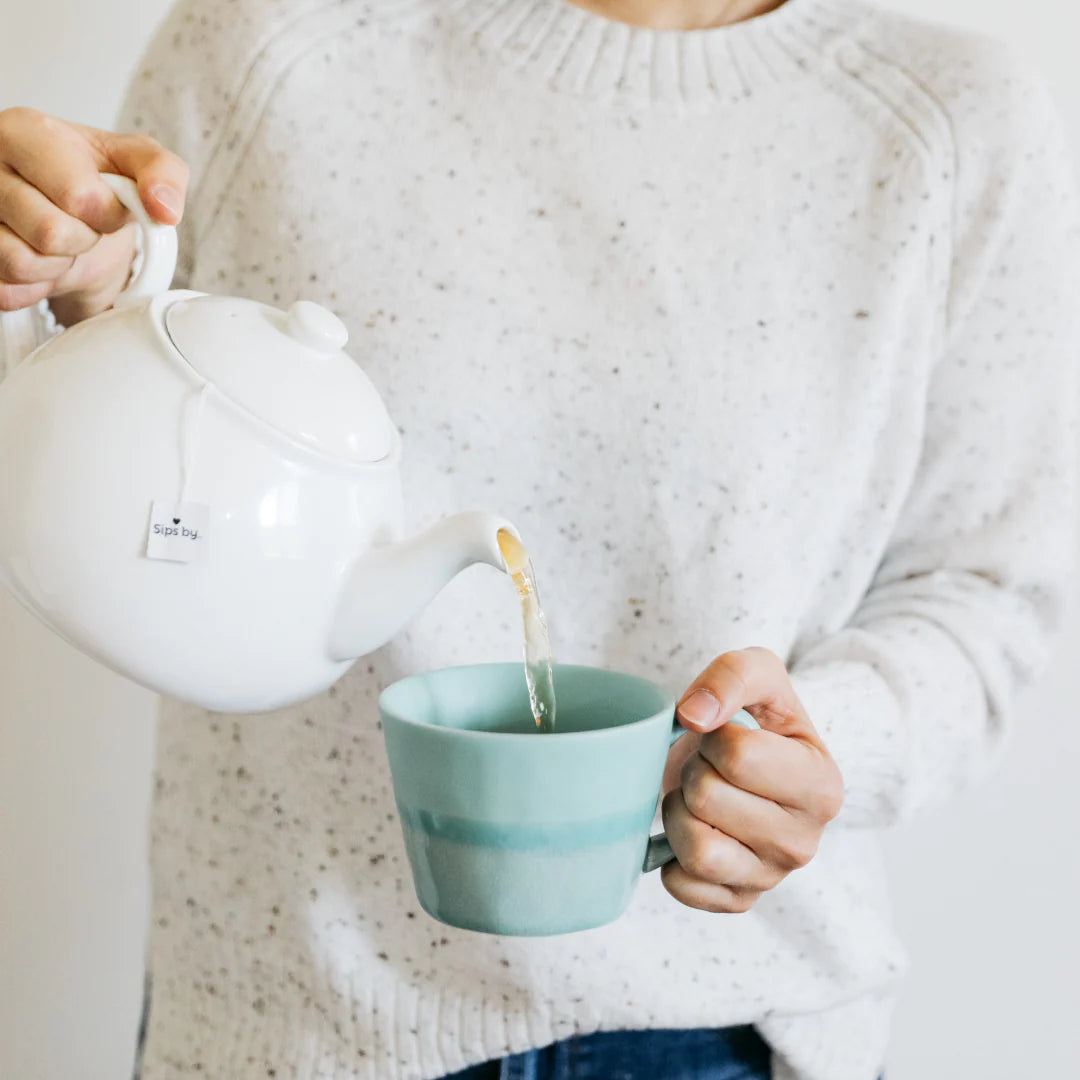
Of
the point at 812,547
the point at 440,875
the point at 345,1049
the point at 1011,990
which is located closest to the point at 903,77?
the point at 812,547

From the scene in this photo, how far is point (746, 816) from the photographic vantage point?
527mm

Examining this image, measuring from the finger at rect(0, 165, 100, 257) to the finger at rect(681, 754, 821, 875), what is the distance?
358mm

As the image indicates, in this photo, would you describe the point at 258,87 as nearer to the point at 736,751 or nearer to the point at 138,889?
the point at 736,751

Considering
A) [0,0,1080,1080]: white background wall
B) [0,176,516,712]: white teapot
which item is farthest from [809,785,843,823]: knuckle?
[0,0,1080,1080]: white background wall

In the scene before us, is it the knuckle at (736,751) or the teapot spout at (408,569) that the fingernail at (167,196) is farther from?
the knuckle at (736,751)

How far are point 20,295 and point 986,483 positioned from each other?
0.58m

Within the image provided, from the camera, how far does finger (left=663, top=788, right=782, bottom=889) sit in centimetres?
52

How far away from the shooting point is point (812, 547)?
0.74m

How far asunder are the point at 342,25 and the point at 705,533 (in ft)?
1.24

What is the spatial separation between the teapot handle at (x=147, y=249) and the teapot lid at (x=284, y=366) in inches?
1.3

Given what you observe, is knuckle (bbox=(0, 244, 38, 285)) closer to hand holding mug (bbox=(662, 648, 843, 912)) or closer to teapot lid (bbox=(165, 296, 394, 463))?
teapot lid (bbox=(165, 296, 394, 463))

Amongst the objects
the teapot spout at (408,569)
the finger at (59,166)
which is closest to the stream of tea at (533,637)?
the teapot spout at (408,569)

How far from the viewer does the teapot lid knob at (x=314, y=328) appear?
0.46 metres

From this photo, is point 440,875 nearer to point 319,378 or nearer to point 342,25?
point 319,378
